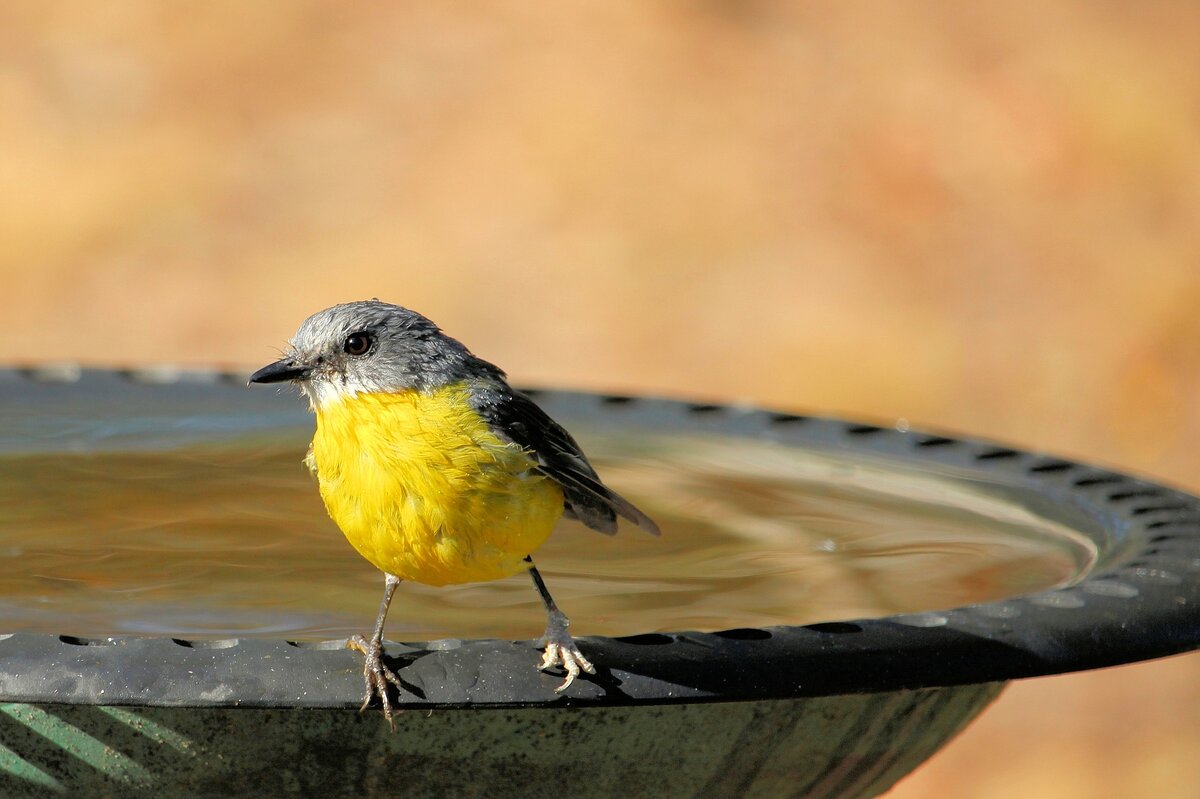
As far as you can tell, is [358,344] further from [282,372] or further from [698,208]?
[698,208]

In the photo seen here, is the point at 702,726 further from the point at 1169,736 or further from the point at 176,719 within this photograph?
the point at 1169,736

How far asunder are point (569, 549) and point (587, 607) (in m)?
0.64

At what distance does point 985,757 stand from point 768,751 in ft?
18.3

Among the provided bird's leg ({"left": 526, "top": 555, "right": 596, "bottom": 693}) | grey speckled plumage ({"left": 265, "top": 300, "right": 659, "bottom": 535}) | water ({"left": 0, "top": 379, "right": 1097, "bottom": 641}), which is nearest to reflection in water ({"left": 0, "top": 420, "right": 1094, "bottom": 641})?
water ({"left": 0, "top": 379, "right": 1097, "bottom": 641})

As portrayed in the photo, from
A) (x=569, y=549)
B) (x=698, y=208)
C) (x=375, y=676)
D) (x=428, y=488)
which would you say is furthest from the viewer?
(x=698, y=208)

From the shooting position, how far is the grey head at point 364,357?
3.01 metres

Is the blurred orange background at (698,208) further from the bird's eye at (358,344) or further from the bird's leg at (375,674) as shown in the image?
the bird's leg at (375,674)

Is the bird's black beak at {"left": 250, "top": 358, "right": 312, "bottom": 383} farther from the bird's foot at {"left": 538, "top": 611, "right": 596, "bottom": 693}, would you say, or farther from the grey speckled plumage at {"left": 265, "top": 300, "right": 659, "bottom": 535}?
the bird's foot at {"left": 538, "top": 611, "right": 596, "bottom": 693}

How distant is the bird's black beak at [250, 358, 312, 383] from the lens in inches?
119

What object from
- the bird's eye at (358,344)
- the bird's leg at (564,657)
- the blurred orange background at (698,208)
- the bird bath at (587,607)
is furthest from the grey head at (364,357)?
the blurred orange background at (698,208)

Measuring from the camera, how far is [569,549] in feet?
14.8

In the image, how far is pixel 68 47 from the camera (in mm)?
11453

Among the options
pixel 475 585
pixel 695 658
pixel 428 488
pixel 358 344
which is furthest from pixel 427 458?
pixel 475 585

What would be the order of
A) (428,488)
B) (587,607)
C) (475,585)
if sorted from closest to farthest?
(428,488) → (587,607) → (475,585)
